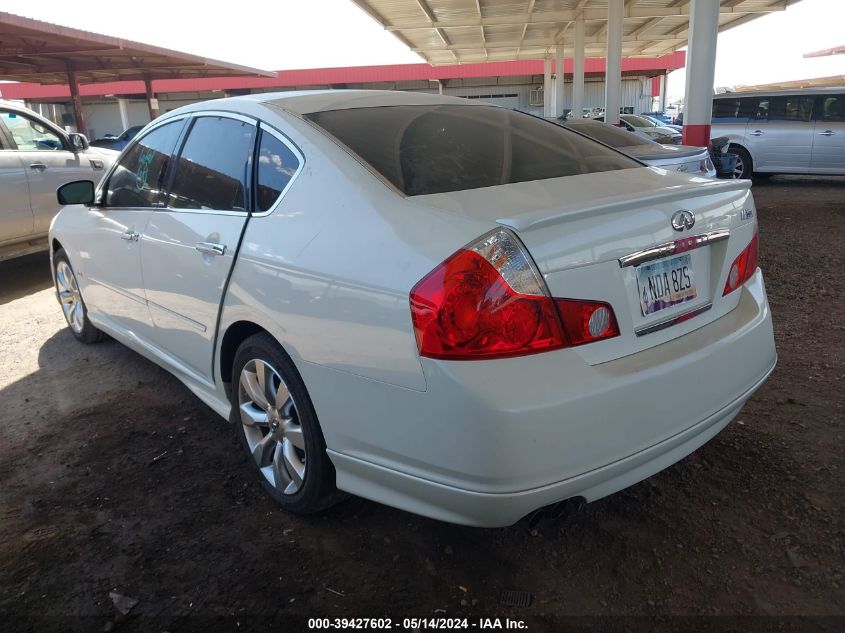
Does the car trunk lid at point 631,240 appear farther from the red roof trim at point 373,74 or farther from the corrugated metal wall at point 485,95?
the corrugated metal wall at point 485,95

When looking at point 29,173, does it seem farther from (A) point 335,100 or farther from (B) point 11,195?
(A) point 335,100

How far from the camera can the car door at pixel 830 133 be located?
12.1m

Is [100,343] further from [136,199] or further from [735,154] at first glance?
[735,154]

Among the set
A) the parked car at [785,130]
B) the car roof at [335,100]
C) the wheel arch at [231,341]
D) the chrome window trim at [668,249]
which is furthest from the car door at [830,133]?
the wheel arch at [231,341]

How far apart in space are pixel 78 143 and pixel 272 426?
257 inches

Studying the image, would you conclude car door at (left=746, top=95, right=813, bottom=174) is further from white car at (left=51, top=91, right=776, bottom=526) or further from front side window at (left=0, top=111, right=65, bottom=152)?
front side window at (left=0, top=111, right=65, bottom=152)

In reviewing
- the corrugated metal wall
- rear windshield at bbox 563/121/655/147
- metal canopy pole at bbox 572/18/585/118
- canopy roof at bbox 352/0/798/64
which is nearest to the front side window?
rear windshield at bbox 563/121/655/147

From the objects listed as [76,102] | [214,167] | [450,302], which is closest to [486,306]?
[450,302]

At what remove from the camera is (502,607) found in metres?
2.12

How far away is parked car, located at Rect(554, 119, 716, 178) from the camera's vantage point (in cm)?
745

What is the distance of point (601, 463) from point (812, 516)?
3.79 feet

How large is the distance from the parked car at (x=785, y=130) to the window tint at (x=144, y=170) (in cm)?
1236

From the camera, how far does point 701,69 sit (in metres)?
11.0

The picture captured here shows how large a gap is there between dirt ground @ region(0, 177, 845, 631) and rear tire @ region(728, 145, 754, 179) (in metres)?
11.1
